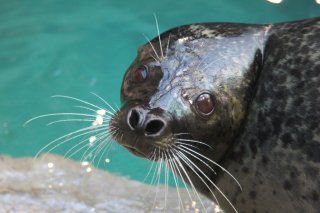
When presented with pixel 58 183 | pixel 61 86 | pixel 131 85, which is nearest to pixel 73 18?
pixel 61 86

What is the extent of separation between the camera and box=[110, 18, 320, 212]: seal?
3.33 meters

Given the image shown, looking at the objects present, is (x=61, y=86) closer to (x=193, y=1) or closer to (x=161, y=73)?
(x=193, y=1)

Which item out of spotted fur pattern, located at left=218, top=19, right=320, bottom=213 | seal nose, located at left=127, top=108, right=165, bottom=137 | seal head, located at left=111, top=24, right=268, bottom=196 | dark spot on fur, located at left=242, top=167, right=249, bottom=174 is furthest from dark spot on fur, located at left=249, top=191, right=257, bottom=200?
seal nose, located at left=127, top=108, right=165, bottom=137

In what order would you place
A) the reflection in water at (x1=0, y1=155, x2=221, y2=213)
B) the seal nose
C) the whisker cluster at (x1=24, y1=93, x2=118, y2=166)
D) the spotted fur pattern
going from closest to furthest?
the seal nose → the spotted fur pattern → the whisker cluster at (x1=24, y1=93, x2=118, y2=166) → the reflection in water at (x1=0, y1=155, x2=221, y2=213)

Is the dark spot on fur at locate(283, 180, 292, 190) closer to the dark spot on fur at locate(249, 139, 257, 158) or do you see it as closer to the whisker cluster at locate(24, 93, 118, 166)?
the dark spot on fur at locate(249, 139, 257, 158)

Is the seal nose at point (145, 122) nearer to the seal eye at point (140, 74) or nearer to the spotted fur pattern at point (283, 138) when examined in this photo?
the seal eye at point (140, 74)

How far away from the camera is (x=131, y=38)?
24.7ft

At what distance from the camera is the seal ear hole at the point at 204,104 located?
339 cm

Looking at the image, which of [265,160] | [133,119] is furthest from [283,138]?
[133,119]

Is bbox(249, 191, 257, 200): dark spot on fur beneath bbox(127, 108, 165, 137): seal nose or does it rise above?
beneath

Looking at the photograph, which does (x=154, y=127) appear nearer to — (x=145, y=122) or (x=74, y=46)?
(x=145, y=122)

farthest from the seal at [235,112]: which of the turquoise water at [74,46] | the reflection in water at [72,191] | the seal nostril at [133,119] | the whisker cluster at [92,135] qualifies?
the turquoise water at [74,46]

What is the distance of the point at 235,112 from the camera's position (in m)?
3.49

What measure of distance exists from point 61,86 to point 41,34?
3.28 feet
